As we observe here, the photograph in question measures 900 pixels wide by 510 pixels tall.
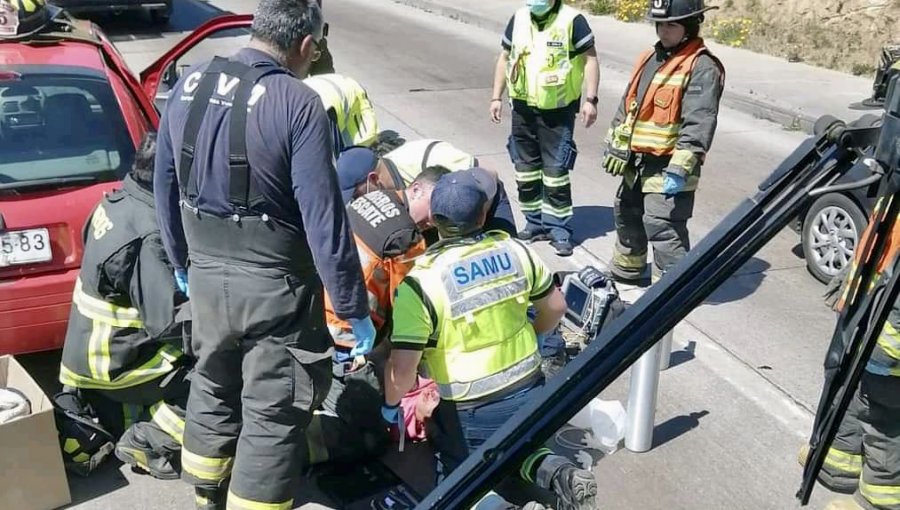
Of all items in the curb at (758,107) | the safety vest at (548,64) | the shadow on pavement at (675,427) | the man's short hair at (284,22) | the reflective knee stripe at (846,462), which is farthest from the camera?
the curb at (758,107)

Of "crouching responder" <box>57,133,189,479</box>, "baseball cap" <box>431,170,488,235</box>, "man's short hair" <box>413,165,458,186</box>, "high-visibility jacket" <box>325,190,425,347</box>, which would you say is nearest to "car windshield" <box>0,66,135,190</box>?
"crouching responder" <box>57,133,189,479</box>

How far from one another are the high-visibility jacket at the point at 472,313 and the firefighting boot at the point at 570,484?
0.37 meters

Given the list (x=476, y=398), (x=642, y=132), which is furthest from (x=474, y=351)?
(x=642, y=132)

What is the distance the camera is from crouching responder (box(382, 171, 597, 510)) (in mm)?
3402

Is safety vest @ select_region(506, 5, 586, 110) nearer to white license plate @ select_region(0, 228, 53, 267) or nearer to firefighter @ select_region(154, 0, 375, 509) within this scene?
firefighter @ select_region(154, 0, 375, 509)

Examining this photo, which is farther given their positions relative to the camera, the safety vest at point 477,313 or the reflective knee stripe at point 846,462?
the reflective knee stripe at point 846,462

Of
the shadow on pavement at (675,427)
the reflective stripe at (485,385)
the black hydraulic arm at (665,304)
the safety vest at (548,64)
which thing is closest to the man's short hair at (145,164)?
the reflective stripe at (485,385)

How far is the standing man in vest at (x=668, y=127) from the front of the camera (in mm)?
5223

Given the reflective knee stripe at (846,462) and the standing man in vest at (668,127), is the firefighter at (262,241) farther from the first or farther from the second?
the standing man in vest at (668,127)

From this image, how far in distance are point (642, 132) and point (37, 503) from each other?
3.85 metres

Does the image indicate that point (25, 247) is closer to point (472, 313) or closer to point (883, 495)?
point (472, 313)

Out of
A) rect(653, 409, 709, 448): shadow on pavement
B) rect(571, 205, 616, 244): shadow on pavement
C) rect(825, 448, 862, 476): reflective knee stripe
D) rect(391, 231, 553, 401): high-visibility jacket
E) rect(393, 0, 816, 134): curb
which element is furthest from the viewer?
rect(393, 0, 816, 134): curb

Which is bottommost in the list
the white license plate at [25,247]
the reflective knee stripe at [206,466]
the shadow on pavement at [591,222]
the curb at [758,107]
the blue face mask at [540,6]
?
the curb at [758,107]

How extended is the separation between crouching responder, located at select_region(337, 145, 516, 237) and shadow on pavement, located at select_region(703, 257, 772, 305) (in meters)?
2.11
